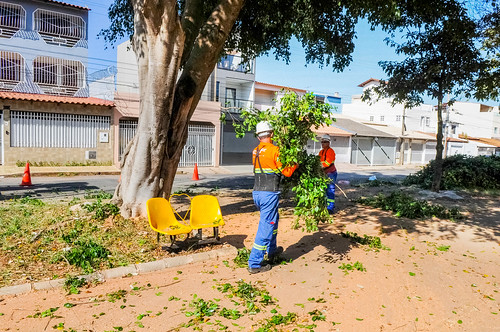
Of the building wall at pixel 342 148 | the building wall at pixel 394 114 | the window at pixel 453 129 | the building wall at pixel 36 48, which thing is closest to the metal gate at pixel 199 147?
the building wall at pixel 36 48

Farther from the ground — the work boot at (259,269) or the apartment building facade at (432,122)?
the apartment building facade at (432,122)

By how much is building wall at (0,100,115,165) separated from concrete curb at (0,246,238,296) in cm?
1632

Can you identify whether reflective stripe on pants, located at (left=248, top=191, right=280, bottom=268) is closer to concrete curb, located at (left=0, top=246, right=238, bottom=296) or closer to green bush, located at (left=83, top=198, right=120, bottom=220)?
concrete curb, located at (left=0, top=246, right=238, bottom=296)

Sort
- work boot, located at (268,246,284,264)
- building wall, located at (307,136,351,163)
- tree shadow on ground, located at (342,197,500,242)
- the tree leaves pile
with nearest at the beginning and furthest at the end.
→ the tree leaves pile, work boot, located at (268,246,284,264), tree shadow on ground, located at (342,197,500,242), building wall, located at (307,136,351,163)

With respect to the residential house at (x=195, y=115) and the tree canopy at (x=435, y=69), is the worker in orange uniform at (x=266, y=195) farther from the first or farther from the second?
the residential house at (x=195, y=115)

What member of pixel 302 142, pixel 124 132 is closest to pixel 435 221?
pixel 302 142

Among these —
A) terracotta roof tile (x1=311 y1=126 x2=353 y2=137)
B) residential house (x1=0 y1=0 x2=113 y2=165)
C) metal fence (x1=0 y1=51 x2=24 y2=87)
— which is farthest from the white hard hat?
terracotta roof tile (x1=311 y1=126 x2=353 y2=137)

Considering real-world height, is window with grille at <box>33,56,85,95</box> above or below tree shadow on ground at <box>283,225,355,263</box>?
above

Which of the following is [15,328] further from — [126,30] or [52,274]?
[126,30]

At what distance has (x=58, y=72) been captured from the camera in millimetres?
23203

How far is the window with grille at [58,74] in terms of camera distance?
22.5 metres

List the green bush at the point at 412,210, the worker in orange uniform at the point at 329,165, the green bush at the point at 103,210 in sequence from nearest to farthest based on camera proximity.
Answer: the green bush at the point at 103,210
the worker in orange uniform at the point at 329,165
the green bush at the point at 412,210

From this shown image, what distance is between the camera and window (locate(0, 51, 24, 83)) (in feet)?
70.5

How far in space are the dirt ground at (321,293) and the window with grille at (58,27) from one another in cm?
2163
